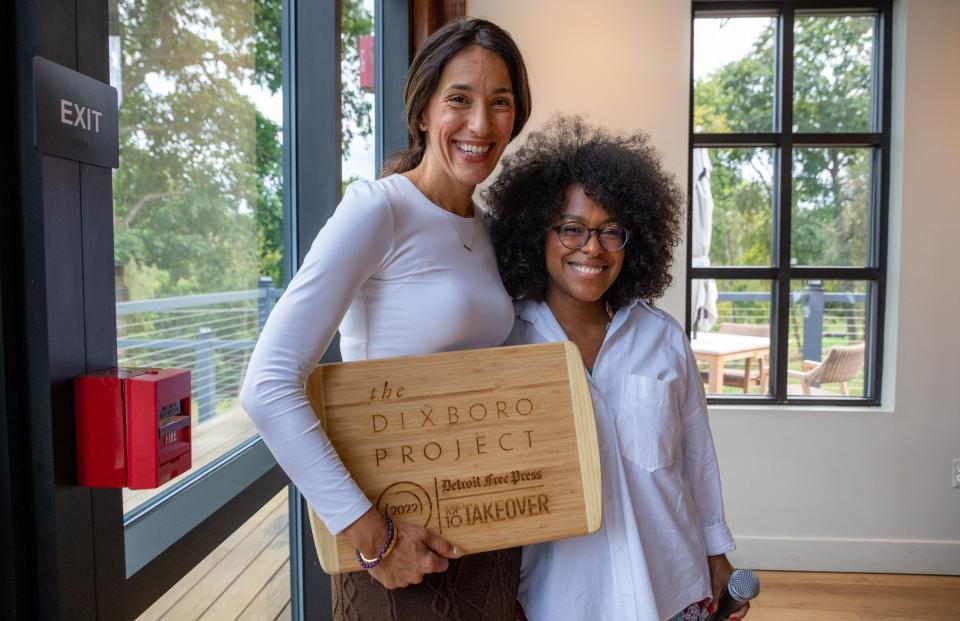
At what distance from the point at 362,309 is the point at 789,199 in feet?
10.1

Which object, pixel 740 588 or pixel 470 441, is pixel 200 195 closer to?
pixel 470 441

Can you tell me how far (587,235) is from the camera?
50.7 inches

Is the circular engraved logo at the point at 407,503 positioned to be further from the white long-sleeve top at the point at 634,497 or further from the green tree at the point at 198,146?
the green tree at the point at 198,146

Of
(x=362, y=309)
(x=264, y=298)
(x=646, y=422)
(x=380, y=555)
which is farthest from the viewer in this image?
(x=264, y=298)

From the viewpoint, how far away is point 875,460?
10.9 ft

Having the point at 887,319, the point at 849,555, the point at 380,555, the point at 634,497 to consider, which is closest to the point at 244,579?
the point at 380,555

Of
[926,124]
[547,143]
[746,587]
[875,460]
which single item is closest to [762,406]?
[875,460]

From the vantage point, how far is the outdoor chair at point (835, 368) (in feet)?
11.5

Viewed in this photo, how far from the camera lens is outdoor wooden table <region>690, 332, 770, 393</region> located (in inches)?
140

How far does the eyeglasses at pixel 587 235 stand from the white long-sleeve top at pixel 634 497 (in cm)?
14

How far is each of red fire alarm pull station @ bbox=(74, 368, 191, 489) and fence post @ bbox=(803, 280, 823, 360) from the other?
140 inches

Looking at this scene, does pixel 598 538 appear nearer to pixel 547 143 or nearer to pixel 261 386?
pixel 261 386

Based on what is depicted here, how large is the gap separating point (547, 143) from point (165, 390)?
38.0 inches

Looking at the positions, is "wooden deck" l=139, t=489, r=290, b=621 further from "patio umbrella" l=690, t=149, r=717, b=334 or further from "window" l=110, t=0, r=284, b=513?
"patio umbrella" l=690, t=149, r=717, b=334
